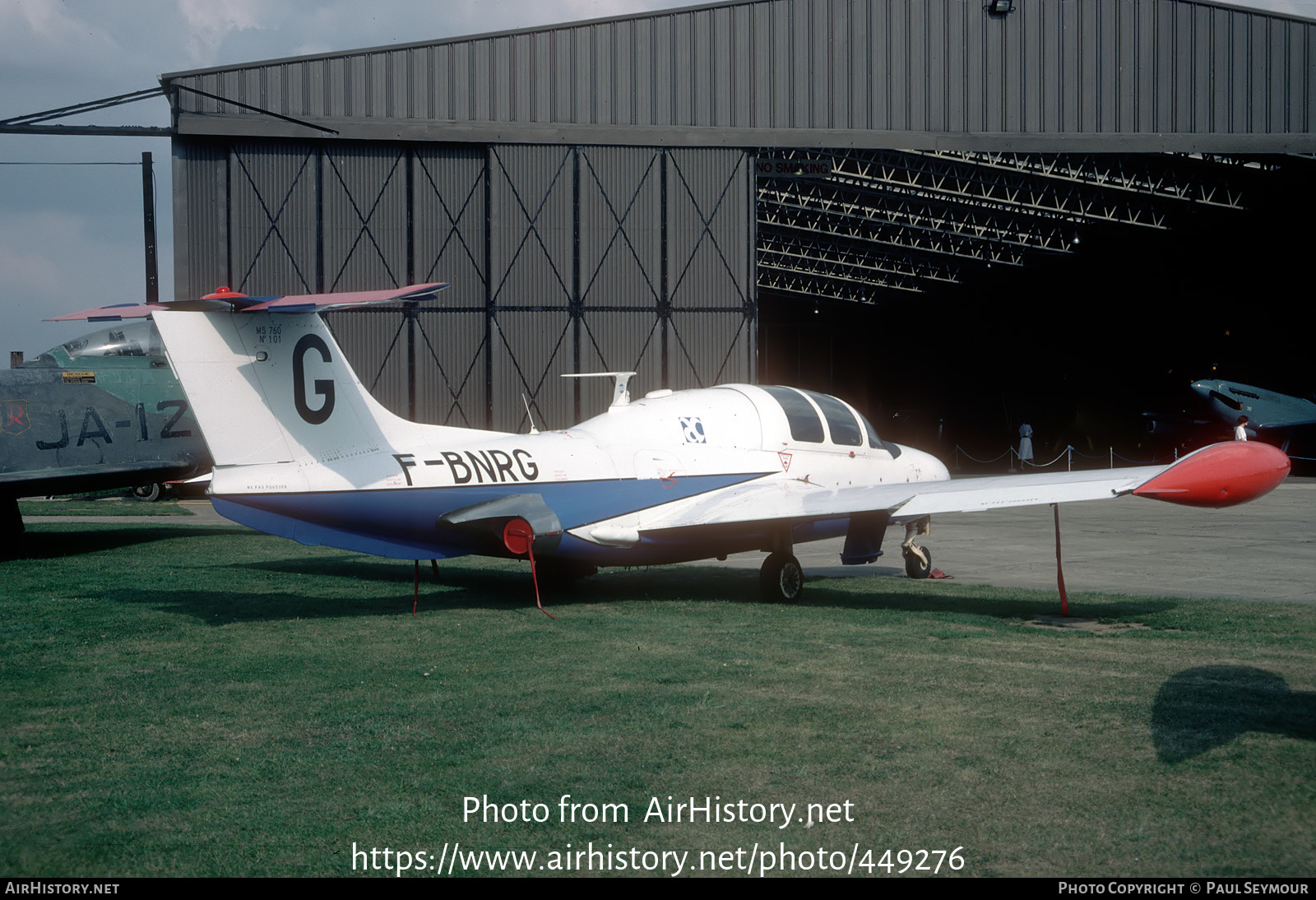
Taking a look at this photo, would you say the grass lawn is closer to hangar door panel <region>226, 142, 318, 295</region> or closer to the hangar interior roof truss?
hangar door panel <region>226, 142, 318, 295</region>

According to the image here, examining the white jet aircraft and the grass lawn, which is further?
the grass lawn

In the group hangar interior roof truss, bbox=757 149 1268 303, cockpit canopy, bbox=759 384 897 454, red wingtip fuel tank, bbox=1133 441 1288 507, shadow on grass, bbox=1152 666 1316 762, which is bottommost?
shadow on grass, bbox=1152 666 1316 762

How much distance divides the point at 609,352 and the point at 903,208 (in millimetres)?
21081

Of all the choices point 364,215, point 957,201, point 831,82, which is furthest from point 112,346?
point 957,201

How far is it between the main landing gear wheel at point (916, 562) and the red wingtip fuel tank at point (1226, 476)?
18.7ft

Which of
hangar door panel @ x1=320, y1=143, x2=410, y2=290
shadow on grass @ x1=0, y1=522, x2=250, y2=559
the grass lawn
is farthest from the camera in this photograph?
hangar door panel @ x1=320, y1=143, x2=410, y2=290

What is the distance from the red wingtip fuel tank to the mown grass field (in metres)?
1.26

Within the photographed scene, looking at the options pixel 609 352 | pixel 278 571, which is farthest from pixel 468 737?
pixel 609 352

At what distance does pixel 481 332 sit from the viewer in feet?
94.5

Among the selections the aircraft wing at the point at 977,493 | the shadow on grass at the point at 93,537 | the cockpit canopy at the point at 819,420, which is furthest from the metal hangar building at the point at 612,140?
the aircraft wing at the point at 977,493

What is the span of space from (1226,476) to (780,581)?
15.7 ft

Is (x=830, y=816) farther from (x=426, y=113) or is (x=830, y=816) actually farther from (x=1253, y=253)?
(x=1253, y=253)

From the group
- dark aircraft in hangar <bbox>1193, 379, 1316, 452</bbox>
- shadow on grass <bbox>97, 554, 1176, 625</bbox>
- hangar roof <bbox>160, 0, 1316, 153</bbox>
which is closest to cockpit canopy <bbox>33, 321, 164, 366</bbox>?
shadow on grass <bbox>97, 554, 1176, 625</bbox>

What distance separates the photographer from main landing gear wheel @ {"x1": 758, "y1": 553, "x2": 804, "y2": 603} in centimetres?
1156
